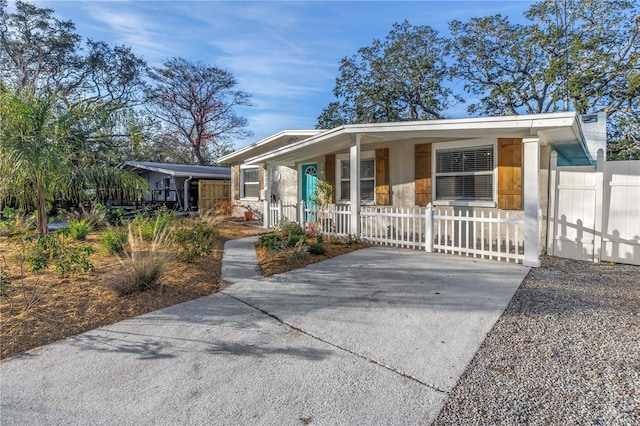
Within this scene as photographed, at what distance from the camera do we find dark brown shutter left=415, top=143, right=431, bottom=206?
778 cm

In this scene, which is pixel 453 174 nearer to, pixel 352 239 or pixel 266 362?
pixel 352 239

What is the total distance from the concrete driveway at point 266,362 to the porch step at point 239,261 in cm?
82

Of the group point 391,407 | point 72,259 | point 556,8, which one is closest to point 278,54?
point 72,259

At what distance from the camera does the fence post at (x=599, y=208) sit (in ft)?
19.7

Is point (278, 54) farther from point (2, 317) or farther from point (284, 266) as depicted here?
point (2, 317)

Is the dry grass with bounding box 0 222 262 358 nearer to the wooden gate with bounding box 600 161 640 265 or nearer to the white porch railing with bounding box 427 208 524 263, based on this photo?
the white porch railing with bounding box 427 208 524 263

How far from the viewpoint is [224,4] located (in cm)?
857

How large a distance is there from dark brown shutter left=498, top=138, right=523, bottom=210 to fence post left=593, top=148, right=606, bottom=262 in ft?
3.90

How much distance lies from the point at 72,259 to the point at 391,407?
13.8 feet

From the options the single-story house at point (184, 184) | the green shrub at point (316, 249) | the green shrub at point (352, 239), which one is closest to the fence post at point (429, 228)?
the green shrub at point (352, 239)

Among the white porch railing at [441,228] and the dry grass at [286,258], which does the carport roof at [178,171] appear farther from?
the dry grass at [286,258]

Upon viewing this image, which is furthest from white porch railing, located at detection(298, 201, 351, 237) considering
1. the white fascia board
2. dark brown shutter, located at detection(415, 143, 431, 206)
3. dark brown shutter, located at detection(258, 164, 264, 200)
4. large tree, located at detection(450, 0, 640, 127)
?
large tree, located at detection(450, 0, 640, 127)

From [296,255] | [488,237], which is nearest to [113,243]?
[296,255]

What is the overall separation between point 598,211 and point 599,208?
2.2 inches
